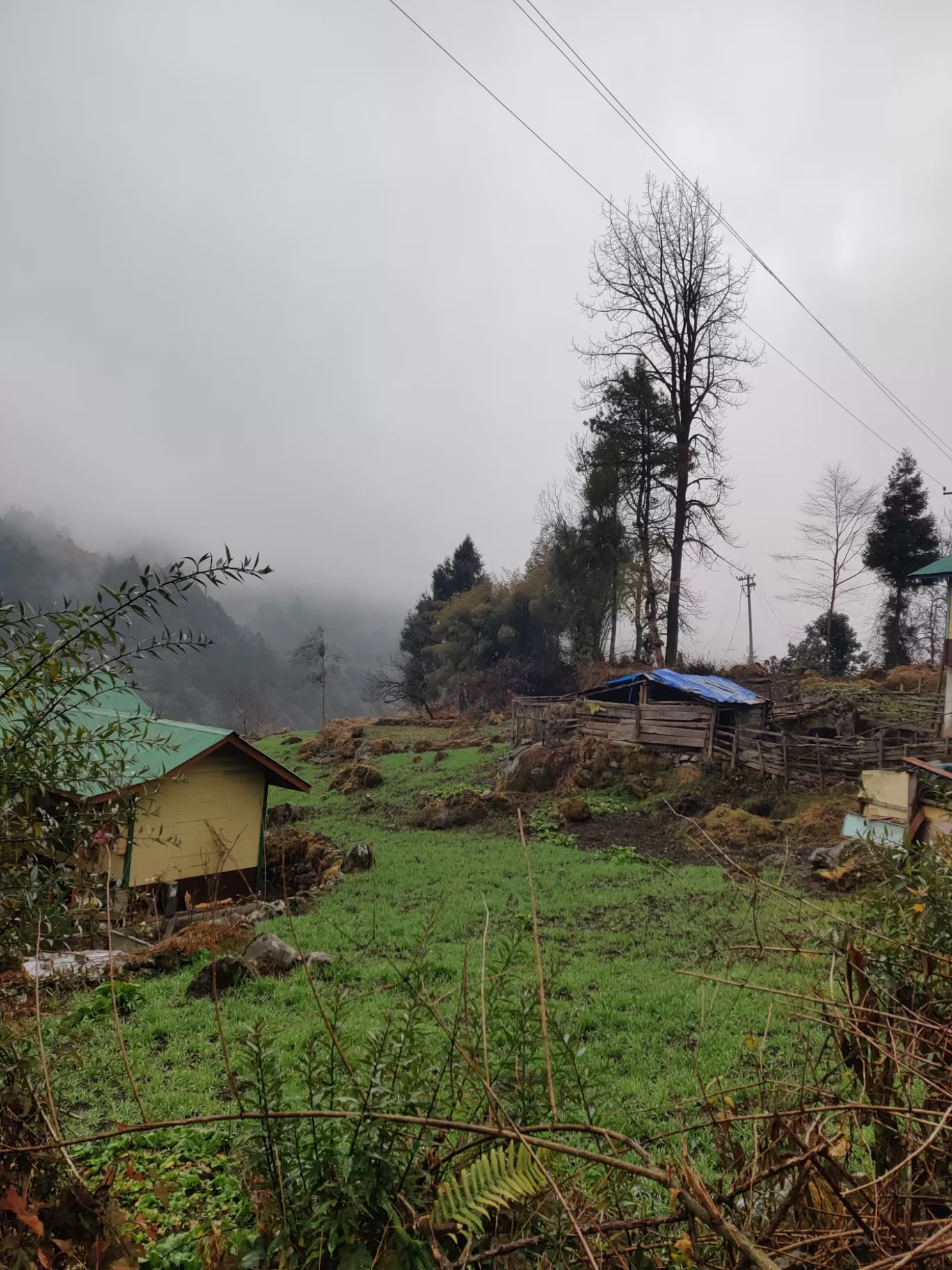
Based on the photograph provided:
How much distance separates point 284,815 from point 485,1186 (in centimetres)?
1850

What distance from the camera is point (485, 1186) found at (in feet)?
5.63

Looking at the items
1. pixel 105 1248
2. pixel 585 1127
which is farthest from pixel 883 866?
pixel 105 1248

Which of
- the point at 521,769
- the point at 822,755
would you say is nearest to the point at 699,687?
the point at 822,755

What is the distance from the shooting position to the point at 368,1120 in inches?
73.6

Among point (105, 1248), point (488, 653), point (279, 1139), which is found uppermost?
point (488, 653)

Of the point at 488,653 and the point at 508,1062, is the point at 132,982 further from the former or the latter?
the point at 488,653

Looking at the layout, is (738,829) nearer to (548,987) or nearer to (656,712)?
(656,712)

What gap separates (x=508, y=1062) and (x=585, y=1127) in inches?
38.0

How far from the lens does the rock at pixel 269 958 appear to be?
7.84m

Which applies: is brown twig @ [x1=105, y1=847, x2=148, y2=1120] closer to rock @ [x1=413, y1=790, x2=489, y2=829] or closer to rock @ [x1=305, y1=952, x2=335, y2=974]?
rock @ [x1=305, y1=952, x2=335, y2=974]

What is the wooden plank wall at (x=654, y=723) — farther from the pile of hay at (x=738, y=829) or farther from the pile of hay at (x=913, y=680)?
the pile of hay at (x=913, y=680)

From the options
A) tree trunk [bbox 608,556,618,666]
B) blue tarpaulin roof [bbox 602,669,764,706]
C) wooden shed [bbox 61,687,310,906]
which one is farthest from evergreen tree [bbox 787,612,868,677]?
wooden shed [bbox 61,687,310,906]

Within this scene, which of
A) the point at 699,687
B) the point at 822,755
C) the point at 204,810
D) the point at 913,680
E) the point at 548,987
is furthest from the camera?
the point at 913,680

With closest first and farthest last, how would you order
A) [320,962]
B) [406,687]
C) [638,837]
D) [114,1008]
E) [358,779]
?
[114,1008] → [320,962] → [638,837] → [358,779] → [406,687]
